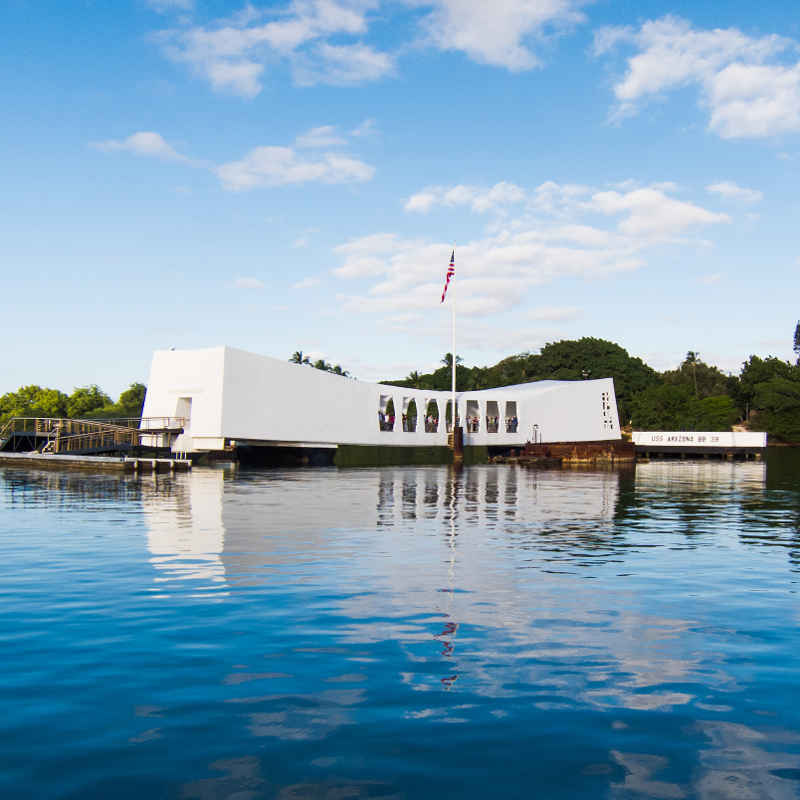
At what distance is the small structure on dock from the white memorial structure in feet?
58.9

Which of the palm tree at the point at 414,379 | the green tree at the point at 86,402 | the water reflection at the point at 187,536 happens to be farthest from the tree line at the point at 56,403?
the water reflection at the point at 187,536

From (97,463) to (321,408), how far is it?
57.0 feet

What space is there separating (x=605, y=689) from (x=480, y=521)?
1329cm

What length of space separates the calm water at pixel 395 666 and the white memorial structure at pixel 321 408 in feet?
101

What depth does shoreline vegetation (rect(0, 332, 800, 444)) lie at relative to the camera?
335 feet

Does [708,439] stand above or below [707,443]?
above

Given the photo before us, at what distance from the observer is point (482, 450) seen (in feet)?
269

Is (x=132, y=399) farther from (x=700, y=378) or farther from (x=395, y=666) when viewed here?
(x=395, y=666)

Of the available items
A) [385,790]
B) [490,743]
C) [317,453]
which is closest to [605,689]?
[490,743]

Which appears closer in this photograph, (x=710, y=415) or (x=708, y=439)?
(x=708, y=439)

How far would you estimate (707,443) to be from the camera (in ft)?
277

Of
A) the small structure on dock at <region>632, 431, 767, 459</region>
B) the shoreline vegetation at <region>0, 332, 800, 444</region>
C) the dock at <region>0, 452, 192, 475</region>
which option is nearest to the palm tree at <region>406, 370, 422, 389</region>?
the shoreline vegetation at <region>0, 332, 800, 444</region>

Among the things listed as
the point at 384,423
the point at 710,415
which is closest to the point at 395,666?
the point at 384,423

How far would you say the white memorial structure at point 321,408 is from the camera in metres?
47.0
